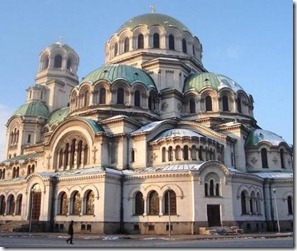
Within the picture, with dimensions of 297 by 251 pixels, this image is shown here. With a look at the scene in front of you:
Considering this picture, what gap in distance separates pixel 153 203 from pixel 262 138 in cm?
1316

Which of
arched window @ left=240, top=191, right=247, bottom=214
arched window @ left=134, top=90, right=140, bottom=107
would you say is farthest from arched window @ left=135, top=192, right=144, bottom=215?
arched window @ left=134, top=90, right=140, bottom=107

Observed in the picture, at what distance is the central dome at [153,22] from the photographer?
40812mm

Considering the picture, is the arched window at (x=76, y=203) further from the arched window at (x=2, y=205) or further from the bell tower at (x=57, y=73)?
the bell tower at (x=57, y=73)

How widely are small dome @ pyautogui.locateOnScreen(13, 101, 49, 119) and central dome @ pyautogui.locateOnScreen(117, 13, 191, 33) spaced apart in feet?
45.7

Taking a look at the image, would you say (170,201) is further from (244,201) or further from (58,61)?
(58,61)

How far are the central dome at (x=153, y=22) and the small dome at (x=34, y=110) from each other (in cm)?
1392

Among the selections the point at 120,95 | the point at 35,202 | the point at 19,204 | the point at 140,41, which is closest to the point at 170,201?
the point at 35,202

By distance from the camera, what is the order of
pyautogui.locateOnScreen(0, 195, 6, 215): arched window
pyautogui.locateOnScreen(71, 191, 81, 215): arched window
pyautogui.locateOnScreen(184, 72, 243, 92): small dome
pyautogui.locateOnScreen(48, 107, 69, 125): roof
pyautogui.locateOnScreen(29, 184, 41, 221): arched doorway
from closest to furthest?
pyautogui.locateOnScreen(71, 191, 81, 215): arched window, pyautogui.locateOnScreen(29, 184, 41, 221): arched doorway, pyautogui.locateOnScreen(0, 195, 6, 215): arched window, pyautogui.locateOnScreen(184, 72, 243, 92): small dome, pyautogui.locateOnScreen(48, 107, 69, 125): roof

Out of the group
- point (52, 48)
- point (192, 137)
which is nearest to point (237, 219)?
point (192, 137)

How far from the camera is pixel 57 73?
48281mm

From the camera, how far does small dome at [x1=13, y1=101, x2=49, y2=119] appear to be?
45.1m

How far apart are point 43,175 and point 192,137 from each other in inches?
487

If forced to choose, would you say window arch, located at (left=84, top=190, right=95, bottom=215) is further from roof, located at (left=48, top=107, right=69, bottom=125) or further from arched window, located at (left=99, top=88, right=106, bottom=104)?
roof, located at (left=48, top=107, right=69, bottom=125)

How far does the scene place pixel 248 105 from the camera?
36.5m
